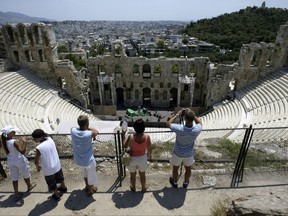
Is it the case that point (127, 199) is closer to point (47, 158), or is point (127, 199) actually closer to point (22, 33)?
point (47, 158)

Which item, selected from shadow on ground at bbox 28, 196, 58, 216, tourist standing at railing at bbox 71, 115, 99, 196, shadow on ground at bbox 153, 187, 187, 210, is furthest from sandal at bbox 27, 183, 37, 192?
shadow on ground at bbox 153, 187, 187, 210

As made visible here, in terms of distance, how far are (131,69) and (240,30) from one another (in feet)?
197

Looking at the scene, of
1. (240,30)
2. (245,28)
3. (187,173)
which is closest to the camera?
(187,173)

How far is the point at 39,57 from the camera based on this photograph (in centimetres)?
2169

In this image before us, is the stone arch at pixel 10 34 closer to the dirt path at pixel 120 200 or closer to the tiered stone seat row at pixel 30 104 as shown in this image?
the tiered stone seat row at pixel 30 104

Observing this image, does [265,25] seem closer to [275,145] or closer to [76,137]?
[275,145]

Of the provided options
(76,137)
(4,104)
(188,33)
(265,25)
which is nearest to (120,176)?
(76,137)

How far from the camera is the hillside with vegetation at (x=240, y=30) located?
5899 cm

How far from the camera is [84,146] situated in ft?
15.3

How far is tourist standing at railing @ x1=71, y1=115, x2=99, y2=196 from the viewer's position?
4.60 metres

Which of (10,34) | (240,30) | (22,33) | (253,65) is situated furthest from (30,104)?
(240,30)

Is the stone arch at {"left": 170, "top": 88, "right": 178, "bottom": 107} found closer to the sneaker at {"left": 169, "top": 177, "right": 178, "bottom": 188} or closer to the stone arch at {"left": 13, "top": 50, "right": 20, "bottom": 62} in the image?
the stone arch at {"left": 13, "top": 50, "right": 20, "bottom": 62}

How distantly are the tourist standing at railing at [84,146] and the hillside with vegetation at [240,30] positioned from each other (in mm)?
56904

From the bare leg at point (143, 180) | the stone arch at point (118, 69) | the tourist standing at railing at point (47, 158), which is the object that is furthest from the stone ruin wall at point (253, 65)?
the tourist standing at railing at point (47, 158)
